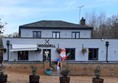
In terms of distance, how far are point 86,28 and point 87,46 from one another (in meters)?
4.10

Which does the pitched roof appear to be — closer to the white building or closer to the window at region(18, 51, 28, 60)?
the white building

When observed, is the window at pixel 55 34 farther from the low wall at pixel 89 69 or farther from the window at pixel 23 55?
the low wall at pixel 89 69

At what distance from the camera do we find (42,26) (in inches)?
1801

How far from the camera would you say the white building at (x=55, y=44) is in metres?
41.7

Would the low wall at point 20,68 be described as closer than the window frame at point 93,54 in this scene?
Yes

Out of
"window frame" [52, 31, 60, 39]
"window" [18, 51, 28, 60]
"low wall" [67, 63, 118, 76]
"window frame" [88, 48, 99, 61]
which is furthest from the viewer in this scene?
"window frame" [52, 31, 60, 39]

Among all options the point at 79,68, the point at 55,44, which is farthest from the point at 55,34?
the point at 79,68

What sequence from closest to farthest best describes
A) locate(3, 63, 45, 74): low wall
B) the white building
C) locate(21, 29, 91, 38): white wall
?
locate(3, 63, 45, 74): low wall
the white building
locate(21, 29, 91, 38): white wall

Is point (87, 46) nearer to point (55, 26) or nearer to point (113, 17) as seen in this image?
point (55, 26)

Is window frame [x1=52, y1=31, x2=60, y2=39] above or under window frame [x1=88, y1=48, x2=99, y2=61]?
above

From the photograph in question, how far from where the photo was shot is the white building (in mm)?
41688

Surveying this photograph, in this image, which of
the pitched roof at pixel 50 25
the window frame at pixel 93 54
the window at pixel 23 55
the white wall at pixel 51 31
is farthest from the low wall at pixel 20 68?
the pitched roof at pixel 50 25

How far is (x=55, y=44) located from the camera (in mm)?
42875

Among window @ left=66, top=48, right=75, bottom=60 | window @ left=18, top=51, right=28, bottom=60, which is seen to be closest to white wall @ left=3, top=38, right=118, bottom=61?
window @ left=66, top=48, right=75, bottom=60
